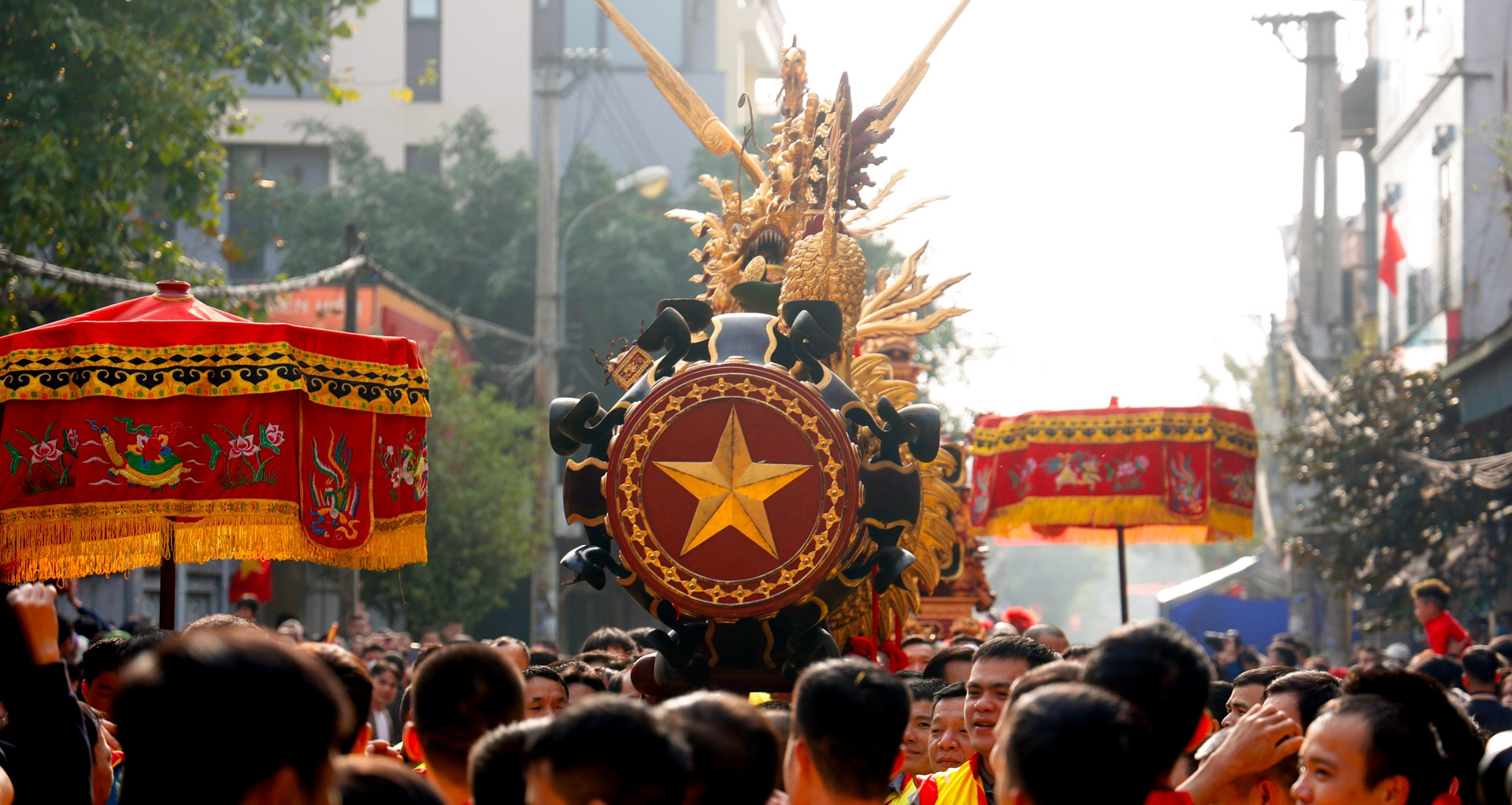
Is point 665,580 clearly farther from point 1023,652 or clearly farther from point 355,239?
point 355,239

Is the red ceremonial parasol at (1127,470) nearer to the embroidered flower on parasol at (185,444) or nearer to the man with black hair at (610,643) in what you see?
the man with black hair at (610,643)

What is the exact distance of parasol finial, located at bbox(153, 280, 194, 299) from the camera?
680 centimetres

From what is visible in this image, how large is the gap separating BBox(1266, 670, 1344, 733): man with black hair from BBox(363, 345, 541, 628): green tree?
53.7ft

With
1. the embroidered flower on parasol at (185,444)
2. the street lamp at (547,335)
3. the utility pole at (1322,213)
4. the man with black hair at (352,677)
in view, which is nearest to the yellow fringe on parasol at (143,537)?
the embroidered flower on parasol at (185,444)

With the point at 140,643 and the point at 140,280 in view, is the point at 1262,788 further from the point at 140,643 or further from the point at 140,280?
the point at 140,280

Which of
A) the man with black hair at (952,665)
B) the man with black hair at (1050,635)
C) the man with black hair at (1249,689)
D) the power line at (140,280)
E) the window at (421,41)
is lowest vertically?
the man with black hair at (1050,635)

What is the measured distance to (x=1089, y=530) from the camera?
12.2 meters

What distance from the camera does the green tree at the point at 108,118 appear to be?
11828 millimetres

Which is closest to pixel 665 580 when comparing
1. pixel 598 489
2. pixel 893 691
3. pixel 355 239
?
pixel 598 489

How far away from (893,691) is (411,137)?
30.5 meters

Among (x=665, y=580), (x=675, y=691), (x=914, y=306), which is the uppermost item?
(x=914, y=306)

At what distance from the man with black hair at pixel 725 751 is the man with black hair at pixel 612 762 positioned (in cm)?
25

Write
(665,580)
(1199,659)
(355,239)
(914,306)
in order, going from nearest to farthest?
(1199,659) → (665,580) → (914,306) → (355,239)

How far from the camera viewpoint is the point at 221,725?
2469 millimetres
